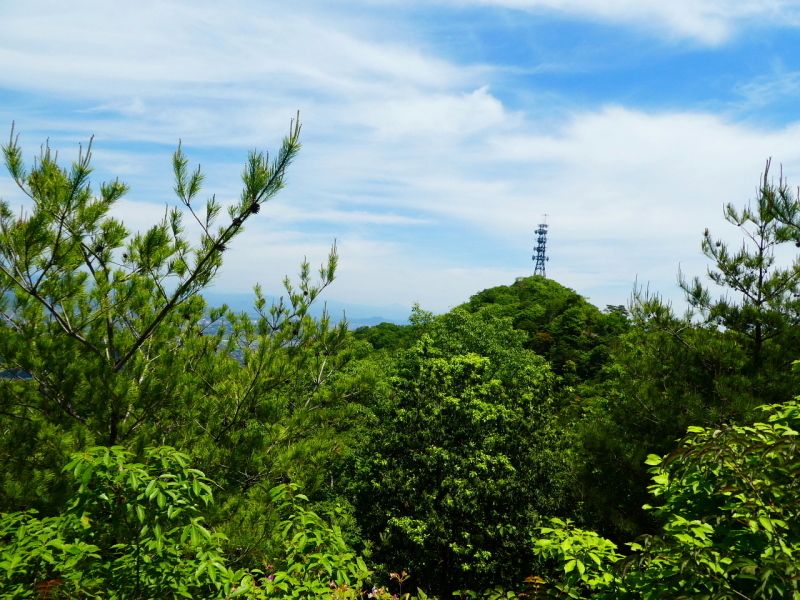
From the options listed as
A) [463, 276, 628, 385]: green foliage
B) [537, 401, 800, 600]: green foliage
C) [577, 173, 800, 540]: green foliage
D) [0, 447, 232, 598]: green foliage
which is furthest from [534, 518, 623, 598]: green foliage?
[463, 276, 628, 385]: green foliage

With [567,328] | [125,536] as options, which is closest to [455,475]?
[125,536]

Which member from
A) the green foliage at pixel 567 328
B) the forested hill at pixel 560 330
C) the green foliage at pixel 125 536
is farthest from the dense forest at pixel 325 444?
the green foliage at pixel 567 328

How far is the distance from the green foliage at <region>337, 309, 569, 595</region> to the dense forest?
0.07 m

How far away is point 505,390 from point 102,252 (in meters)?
11.5

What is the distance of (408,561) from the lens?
1176 cm

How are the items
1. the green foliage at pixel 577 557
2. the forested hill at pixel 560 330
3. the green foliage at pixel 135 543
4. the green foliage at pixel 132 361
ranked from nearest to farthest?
the green foliage at pixel 135 543 < the green foliage at pixel 577 557 < the green foliage at pixel 132 361 < the forested hill at pixel 560 330

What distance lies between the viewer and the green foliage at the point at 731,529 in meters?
2.03

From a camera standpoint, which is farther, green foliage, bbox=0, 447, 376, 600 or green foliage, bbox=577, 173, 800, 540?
green foliage, bbox=577, 173, 800, 540

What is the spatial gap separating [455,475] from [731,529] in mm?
10087

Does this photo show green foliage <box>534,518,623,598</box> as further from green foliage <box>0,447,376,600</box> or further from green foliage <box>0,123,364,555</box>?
green foliage <box>0,123,364,555</box>

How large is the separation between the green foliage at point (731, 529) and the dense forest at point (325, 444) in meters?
0.02

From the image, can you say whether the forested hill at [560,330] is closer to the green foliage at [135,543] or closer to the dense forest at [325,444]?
the dense forest at [325,444]

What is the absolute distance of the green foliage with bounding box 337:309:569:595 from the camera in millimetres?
11812

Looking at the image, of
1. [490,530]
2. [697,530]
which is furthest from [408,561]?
[697,530]
